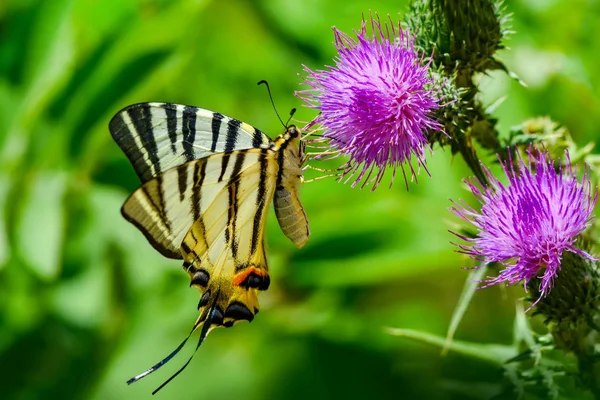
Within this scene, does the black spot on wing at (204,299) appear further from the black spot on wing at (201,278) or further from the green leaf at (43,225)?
the green leaf at (43,225)

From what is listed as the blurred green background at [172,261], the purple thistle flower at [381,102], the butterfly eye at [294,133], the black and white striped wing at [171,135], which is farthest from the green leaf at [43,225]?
the purple thistle flower at [381,102]

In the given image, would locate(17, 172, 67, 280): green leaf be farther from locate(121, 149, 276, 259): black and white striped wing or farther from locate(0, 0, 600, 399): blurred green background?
locate(121, 149, 276, 259): black and white striped wing

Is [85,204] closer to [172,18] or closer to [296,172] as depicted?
[172,18]

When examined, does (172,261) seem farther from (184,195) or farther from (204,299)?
(184,195)

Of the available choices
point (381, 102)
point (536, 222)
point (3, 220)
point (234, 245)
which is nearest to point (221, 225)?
point (234, 245)

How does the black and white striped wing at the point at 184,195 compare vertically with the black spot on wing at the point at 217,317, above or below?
above

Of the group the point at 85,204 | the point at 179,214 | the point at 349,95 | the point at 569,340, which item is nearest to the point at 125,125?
the point at 179,214
